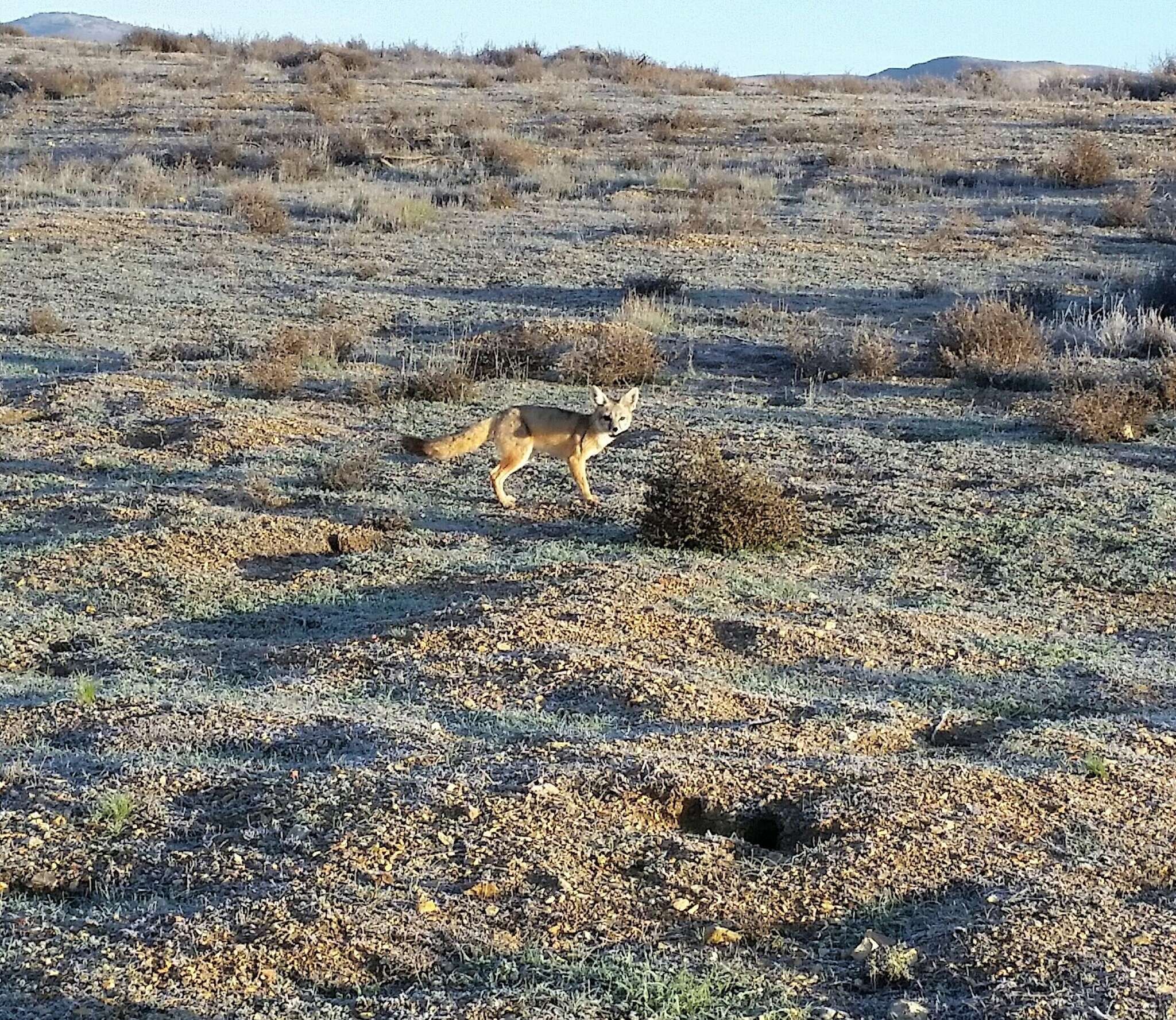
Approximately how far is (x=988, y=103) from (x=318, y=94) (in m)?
14.9

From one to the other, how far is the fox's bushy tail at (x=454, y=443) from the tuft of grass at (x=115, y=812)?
3843 mm

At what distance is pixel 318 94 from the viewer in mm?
31453

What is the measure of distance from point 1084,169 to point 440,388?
591 inches

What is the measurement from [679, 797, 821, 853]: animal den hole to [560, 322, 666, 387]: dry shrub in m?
7.82

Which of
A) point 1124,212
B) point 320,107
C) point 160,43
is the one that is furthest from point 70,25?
point 1124,212

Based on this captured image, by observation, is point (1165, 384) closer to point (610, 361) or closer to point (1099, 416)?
point (1099, 416)

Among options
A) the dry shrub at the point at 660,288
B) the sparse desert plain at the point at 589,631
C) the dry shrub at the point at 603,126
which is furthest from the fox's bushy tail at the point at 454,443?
the dry shrub at the point at 603,126

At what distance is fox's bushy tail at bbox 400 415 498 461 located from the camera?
27.3 feet

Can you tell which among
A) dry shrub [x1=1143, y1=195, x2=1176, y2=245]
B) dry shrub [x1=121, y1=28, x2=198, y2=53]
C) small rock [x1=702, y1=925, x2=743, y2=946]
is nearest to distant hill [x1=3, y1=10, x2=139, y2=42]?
dry shrub [x1=121, y1=28, x2=198, y2=53]

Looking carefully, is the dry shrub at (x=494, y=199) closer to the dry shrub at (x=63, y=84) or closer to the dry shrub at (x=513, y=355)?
the dry shrub at (x=513, y=355)

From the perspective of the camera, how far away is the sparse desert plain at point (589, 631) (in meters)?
3.86

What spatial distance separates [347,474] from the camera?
9.21m

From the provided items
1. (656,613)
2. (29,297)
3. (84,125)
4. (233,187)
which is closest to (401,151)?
(233,187)

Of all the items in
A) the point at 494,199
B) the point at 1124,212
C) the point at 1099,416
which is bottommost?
the point at 1099,416
